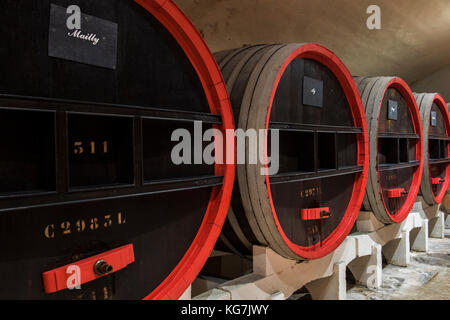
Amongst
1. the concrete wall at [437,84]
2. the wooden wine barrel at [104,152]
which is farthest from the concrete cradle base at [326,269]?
the concrete wall at [437,84]

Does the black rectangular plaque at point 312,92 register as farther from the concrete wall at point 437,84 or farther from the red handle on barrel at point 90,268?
the concrete wall at point 437,84

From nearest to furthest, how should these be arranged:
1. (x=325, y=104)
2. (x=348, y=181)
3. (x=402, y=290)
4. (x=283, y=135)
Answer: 1. (x=283, y=135)
2. (x=325, y=104)
3. (x=348, y=181)
4. (x=402, y=290)

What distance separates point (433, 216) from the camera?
4.22 metres

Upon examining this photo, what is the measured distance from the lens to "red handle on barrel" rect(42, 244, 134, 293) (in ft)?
3.09

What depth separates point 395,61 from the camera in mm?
4684

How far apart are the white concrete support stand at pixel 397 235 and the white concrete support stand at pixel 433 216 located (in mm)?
157

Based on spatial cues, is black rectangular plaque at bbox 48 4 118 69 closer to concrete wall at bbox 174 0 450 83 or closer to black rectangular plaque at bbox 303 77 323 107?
black rectangular plaque at bbox 303 77 323 107

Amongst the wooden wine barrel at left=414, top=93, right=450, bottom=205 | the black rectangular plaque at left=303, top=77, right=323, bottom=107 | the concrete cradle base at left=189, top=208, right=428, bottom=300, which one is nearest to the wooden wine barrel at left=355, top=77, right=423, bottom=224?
the concrete cradle base at left=189, top=208, right=428, bottom=300

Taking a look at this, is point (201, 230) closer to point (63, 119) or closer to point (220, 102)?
point (220, 102)

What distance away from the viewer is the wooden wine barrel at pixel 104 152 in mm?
897

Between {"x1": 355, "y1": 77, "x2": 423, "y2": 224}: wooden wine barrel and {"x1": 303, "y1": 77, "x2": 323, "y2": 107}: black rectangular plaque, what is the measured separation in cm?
73

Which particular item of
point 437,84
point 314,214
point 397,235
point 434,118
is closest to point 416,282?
point 397,235
